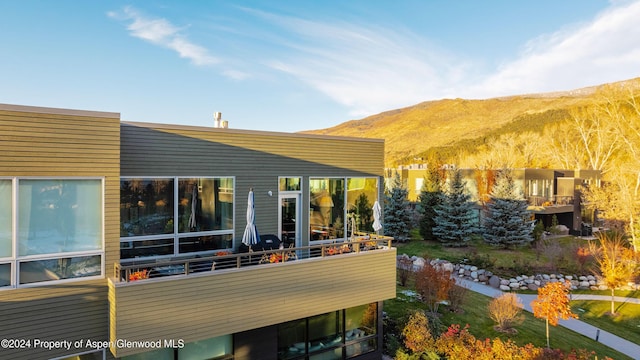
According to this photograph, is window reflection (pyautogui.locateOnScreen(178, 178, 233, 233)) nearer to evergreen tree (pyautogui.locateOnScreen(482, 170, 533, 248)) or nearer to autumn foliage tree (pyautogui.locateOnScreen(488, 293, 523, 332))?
autumn foliage tree (pyautogui.locateOnScreen(488, 293, 523, 332))

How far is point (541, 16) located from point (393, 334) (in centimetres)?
3010

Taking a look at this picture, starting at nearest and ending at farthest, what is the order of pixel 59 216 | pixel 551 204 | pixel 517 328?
pixel 59 216 < pixel 517 328 < pixel 551 204

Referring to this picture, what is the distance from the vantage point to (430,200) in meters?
28.5

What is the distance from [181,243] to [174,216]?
67cm

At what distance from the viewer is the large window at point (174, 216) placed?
8.47 metres

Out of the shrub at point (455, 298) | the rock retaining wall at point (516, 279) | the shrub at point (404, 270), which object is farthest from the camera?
the rock retaining wall at point (516, 279)

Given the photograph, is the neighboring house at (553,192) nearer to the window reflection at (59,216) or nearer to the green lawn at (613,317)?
the green lawn at (613,317)

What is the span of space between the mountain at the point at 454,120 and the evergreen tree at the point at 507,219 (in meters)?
59.3

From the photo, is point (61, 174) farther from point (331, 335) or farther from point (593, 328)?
point (593, 328)

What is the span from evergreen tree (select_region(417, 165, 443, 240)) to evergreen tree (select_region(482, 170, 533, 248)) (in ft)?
11.8

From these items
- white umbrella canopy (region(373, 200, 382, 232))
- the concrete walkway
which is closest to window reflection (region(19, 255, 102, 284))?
white umbrella canopy (region(373, 200, 382, 232))

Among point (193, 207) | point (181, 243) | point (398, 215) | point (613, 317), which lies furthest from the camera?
point (398, 215)

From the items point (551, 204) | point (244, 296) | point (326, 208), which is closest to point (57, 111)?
point (244, 296)

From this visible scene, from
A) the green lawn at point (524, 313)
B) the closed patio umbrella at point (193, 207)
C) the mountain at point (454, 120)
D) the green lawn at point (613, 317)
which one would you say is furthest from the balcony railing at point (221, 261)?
the mountain at point (454, 120)
